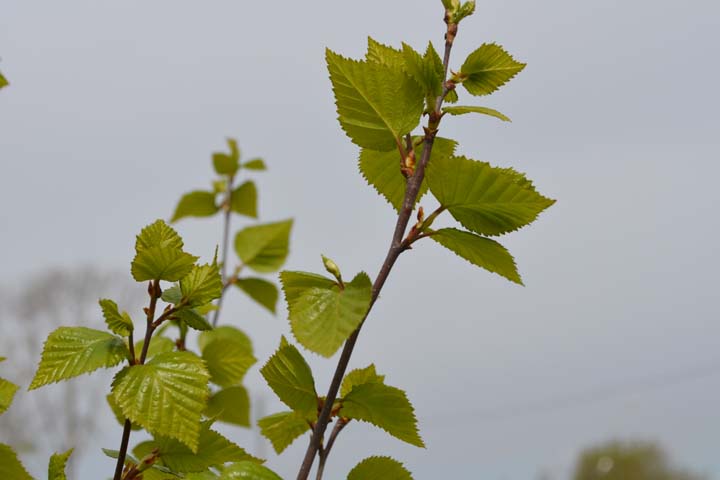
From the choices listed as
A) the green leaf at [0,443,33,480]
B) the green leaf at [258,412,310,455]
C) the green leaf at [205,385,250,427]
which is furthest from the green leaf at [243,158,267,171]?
the green leaf at [0,443,33,480]

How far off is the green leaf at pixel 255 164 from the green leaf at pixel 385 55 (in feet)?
2.84

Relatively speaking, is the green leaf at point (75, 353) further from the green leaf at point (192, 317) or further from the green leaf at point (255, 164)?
the green leaf at point (255, 164)

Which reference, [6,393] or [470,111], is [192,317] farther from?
[470,111]

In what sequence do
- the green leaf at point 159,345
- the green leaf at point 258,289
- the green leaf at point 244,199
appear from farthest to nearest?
the green leaf at point 244,199, the green leaf at point 258,289, the green leaf at point 159,345

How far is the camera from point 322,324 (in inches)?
18.7

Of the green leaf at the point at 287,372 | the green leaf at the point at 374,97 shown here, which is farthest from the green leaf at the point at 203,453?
the green leaf at the point at 374,97

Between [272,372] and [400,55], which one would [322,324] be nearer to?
[272,372]

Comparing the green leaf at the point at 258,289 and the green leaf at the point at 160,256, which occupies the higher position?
the green leaf at the point at 258,289

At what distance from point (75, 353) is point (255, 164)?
0.93 meters

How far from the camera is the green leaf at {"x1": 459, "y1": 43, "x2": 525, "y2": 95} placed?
23.5 inches

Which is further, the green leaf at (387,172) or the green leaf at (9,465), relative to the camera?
the green leaf at (387,172)

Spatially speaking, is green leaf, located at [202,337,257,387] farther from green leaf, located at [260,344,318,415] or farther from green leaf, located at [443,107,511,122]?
green leaf, located at [443,107,511,122]

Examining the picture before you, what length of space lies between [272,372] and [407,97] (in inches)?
9.3

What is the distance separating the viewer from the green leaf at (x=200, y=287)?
57 cm
